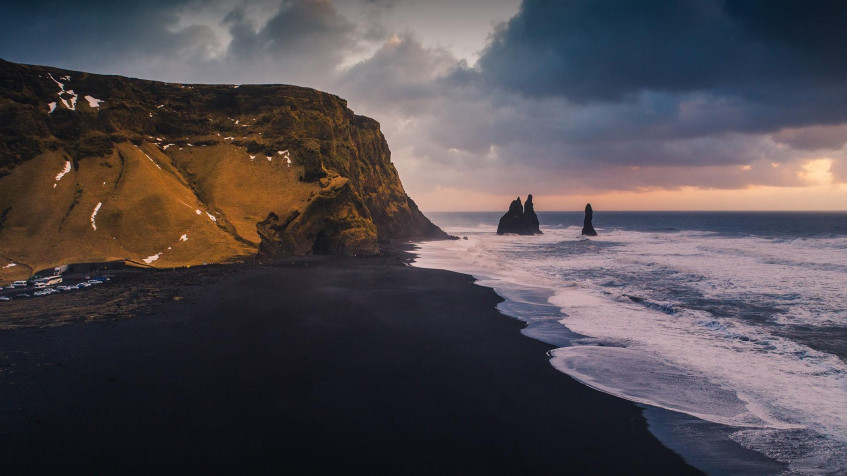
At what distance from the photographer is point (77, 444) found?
648 cm

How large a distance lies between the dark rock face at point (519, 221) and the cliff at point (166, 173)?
53187 mm

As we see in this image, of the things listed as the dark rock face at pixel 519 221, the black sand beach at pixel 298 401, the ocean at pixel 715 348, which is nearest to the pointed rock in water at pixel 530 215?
the dark rock face at pixel 519 221

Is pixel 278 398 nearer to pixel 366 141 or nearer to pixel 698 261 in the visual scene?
pixel 698 261

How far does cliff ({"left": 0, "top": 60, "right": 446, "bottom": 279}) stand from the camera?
28.2 meters

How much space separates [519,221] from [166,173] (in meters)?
75.3

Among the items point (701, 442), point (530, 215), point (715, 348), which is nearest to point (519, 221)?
point (530, 215)

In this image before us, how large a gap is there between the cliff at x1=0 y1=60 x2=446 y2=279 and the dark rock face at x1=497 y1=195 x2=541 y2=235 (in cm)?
5319

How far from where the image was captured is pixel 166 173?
36594 millimetres

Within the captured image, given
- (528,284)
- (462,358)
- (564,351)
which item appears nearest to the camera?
(462,358)

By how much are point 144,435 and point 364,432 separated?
3992 millimetres

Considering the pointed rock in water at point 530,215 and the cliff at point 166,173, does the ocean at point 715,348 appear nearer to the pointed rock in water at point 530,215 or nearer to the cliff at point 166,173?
the cliff at point 166,173

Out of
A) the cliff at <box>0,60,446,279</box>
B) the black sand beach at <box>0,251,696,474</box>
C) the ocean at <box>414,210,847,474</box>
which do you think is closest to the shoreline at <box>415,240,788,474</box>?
the ocean at <box>414,210,847,474</box>

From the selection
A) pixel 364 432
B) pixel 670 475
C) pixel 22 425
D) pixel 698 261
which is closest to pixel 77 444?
pixel 22 425

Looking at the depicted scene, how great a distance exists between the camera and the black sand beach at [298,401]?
247 inches
